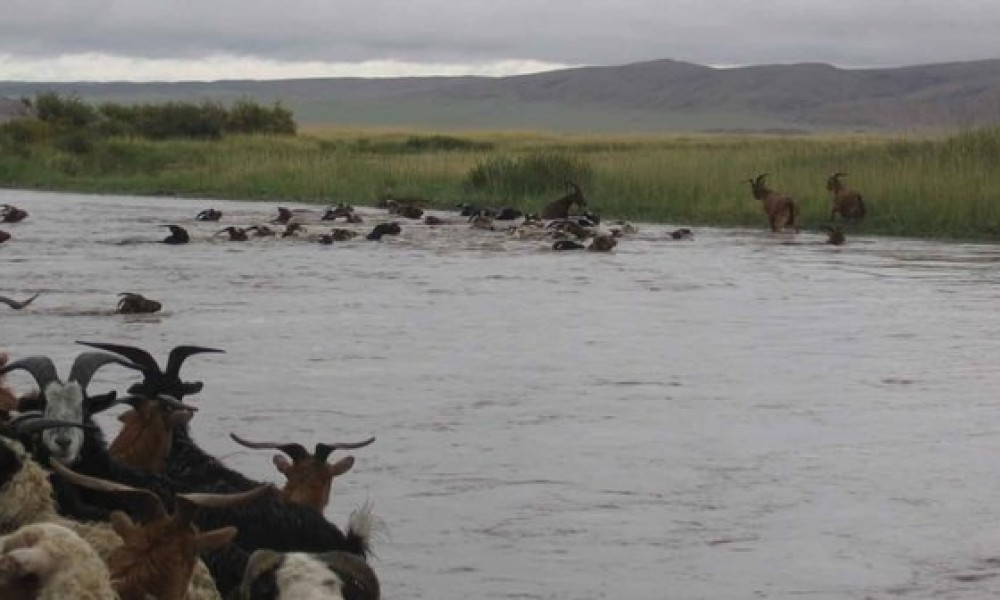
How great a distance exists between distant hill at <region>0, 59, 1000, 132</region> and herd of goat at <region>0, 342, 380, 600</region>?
128303 millimetres

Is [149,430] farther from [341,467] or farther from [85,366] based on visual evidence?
[341,467]

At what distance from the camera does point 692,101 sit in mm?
161750

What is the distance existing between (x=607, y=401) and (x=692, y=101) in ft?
496

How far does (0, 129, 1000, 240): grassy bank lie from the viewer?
30.4 metres

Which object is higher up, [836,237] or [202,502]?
[202,502]

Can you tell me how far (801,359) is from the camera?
14547mm

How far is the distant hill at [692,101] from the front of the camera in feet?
473

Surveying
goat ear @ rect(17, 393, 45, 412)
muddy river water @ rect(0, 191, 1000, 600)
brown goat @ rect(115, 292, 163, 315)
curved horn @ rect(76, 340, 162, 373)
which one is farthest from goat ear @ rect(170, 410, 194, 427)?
brown goat @ rect(115, 292, 163, 315)

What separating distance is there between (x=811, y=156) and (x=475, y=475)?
2777 cm

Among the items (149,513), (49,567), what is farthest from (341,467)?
(49,567)

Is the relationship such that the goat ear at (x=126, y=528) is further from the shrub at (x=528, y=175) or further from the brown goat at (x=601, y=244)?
the shrub at (x=528, y=175)

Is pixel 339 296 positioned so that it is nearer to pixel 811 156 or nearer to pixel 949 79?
pixel 811 156

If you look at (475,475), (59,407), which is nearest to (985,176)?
(475,475)

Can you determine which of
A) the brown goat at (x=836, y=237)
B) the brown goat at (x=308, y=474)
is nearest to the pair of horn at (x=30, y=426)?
the brown goat at (x=308, y=474)
